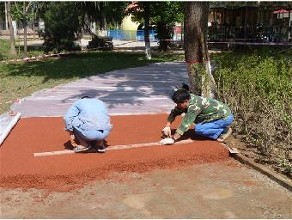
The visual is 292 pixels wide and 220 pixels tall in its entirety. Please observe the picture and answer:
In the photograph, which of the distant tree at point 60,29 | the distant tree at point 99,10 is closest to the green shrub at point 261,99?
the distant tree at point 99,10

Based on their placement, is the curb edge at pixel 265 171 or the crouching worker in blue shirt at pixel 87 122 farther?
the crouching worker in blue shirt at pixel 87 122

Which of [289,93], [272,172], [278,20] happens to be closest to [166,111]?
[289,93]

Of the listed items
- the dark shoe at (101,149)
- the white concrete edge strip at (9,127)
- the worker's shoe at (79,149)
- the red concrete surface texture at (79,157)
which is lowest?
the red concrete surface texture at (79,157)

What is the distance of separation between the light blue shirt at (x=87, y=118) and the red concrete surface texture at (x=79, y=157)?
38 centimetres

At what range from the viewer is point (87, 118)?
19.3 feet

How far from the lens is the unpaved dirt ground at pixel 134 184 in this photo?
15.0ft

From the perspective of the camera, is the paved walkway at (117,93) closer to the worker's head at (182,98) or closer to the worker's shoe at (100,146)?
the worker's shoe at (100,146)

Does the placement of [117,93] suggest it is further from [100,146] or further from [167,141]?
[100,146]

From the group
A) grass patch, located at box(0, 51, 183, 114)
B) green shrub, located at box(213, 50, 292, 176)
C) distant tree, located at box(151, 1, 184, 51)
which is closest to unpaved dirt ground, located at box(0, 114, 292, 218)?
green shrub, located at box(213, 50, 292, 176)

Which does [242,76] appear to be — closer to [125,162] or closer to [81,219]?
[125,162]

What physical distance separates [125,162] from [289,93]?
2456mm

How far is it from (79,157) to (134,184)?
1019 mm

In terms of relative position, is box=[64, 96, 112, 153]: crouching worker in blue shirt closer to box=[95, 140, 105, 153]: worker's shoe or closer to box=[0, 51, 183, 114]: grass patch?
box=[95, 140, 105, 153]: worker's shoe

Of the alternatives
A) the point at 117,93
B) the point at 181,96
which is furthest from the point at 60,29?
the point at 181,96
